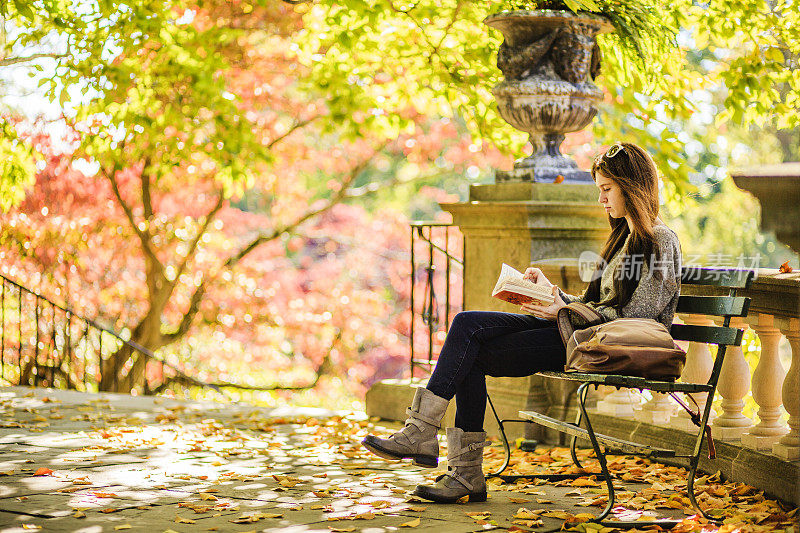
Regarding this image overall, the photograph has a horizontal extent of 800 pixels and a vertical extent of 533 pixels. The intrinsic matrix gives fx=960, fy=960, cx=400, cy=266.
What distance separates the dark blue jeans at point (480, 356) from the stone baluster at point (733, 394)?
3.18ft

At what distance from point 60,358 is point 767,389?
28.3 ft

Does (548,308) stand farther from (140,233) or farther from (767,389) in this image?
(140,233)

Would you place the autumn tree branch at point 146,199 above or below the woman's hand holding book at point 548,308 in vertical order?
above

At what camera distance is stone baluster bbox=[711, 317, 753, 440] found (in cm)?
455

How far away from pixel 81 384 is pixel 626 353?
9.06 metres

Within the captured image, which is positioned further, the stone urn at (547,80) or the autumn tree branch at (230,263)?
the autumn tree branch at (230,263)

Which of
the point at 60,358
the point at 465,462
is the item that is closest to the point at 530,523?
the point at 465,462

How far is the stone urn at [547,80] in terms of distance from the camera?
580cm

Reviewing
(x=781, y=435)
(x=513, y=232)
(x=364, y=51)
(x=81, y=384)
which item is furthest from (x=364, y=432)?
(x=81, y=384)

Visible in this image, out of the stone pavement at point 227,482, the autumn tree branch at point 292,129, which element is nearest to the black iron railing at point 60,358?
the autumn tree branch at point 292,129

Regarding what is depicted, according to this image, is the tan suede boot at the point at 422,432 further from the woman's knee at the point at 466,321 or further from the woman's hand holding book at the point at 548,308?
the woman's hand holding book at the point at 548,308

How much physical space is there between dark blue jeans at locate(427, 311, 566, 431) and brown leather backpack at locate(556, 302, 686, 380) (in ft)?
0.90

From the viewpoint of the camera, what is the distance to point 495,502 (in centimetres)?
413

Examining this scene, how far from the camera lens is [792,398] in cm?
409
